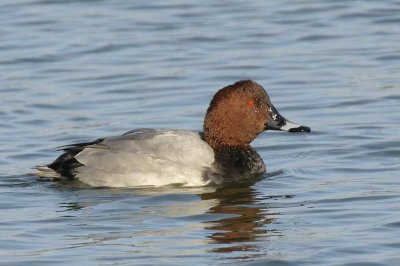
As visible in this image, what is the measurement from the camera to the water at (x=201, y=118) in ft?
31.6

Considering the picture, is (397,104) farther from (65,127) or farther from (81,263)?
(81,263)

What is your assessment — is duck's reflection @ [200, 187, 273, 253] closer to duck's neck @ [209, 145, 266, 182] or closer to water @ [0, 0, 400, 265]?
water @ [0, 0, 400, 265]

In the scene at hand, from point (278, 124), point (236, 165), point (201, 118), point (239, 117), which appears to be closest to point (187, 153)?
point (236, 165)

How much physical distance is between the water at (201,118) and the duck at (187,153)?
0.15 metres

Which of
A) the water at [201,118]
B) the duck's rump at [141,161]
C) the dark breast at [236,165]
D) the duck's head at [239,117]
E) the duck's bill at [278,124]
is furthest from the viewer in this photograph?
the duck's bill at [278,124]

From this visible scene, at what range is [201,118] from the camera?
573 inches

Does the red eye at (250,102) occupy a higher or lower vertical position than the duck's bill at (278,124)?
higher

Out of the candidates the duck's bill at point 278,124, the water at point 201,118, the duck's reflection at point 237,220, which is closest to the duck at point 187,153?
the duck's bill at point 278,124

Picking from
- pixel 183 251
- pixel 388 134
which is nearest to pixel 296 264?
pixel 183 251

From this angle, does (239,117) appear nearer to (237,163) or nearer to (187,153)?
(237,163)

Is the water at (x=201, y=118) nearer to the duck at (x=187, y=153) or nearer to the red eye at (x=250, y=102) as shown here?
the duck at (x=187, y=153)

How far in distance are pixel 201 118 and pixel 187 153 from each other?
A: 2.91m

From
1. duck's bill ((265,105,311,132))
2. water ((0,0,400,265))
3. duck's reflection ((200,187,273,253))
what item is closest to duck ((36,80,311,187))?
duck's bill ((265,105,311,132))

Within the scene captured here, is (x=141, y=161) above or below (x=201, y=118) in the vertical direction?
above
